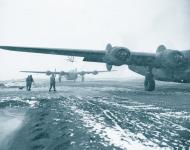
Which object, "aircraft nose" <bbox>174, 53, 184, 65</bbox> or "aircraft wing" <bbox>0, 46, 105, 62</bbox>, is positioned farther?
"aircraft wing" <bbox>0, 46, 105, 62</bbox>

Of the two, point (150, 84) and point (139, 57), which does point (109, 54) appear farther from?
point (150, 84)

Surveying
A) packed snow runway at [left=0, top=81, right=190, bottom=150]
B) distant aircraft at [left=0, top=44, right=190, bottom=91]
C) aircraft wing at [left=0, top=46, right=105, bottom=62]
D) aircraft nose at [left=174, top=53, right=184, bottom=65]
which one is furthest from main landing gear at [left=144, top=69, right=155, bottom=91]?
packed snow runway at [left=0, top=81, right=190, bottom=150]

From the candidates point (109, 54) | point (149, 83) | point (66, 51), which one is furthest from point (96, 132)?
point (149, 83)

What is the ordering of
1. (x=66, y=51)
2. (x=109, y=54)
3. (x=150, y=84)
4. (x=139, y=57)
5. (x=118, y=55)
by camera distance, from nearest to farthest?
1. (x=118, y=55)
2. (x=109, y=54)
3. (x=66, y=51)
4. (x=139, y=57)
5. (x=150, y=84)

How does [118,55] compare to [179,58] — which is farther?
[179,58]

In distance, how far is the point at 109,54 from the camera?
17984mm

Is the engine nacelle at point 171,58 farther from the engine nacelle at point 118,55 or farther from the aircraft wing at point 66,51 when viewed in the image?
the aircraft wing at point 66,51

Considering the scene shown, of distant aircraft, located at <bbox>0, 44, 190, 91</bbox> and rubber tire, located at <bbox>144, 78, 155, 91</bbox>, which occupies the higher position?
distant aircraft, located at <bbox>0, 44, 190, 91</bbox>

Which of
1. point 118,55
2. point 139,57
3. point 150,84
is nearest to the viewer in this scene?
point 118,55

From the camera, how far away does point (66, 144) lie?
4.95 meters

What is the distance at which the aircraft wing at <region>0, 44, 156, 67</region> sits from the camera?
691 inches

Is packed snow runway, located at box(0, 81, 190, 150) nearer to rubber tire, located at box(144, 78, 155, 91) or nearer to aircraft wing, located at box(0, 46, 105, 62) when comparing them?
aircraft wing, located at box(0, 46, 105, 62)

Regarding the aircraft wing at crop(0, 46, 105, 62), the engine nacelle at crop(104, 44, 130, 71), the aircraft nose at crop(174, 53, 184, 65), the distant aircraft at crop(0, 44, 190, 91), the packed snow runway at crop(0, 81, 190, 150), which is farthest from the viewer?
the aircraft wing at crop(0, 46, 105, 62)

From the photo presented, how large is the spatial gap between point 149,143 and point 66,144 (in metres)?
1.68
